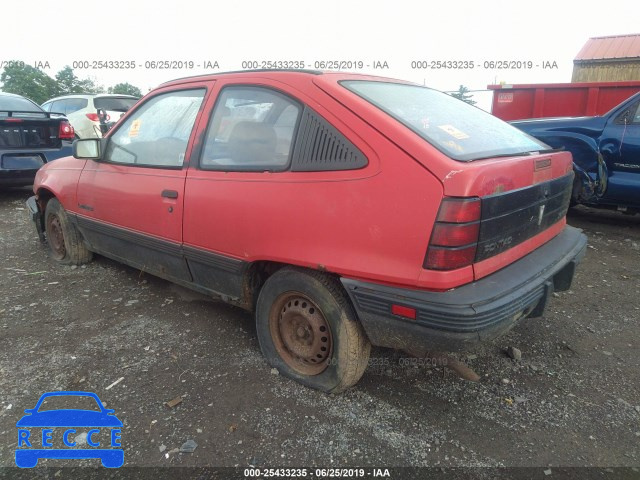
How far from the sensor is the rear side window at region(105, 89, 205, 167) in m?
2.80

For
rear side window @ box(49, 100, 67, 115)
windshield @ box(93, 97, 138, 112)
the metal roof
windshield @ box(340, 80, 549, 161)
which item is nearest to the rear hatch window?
windshield @ box(93, 97, 138, 112)

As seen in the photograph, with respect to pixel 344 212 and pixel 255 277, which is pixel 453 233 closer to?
pixel 344 212

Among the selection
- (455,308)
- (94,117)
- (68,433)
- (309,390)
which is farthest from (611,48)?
(68,433)

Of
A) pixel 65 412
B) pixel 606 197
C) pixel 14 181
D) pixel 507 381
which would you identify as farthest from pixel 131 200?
pixel 606 197

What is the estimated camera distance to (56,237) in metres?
4.30

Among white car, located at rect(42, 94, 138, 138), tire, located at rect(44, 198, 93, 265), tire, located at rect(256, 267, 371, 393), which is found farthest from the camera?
white car, located at rect(42, 94, 138, 138)

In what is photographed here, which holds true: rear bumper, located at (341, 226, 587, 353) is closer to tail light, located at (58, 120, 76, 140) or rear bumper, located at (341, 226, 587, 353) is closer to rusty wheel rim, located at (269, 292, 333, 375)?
rusty wheel rim, located at (269, 292, 333, 375)

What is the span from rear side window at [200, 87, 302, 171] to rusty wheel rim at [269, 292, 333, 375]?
74cm

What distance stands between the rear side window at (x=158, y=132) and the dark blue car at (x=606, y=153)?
433 cm

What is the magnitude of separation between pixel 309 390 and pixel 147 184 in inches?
67.0

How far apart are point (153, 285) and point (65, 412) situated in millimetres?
1672

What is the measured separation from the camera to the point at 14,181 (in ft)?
19.9

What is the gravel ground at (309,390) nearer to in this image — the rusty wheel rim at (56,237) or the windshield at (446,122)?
the rusty wheel rim at (56,237)

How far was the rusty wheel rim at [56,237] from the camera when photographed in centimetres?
420
